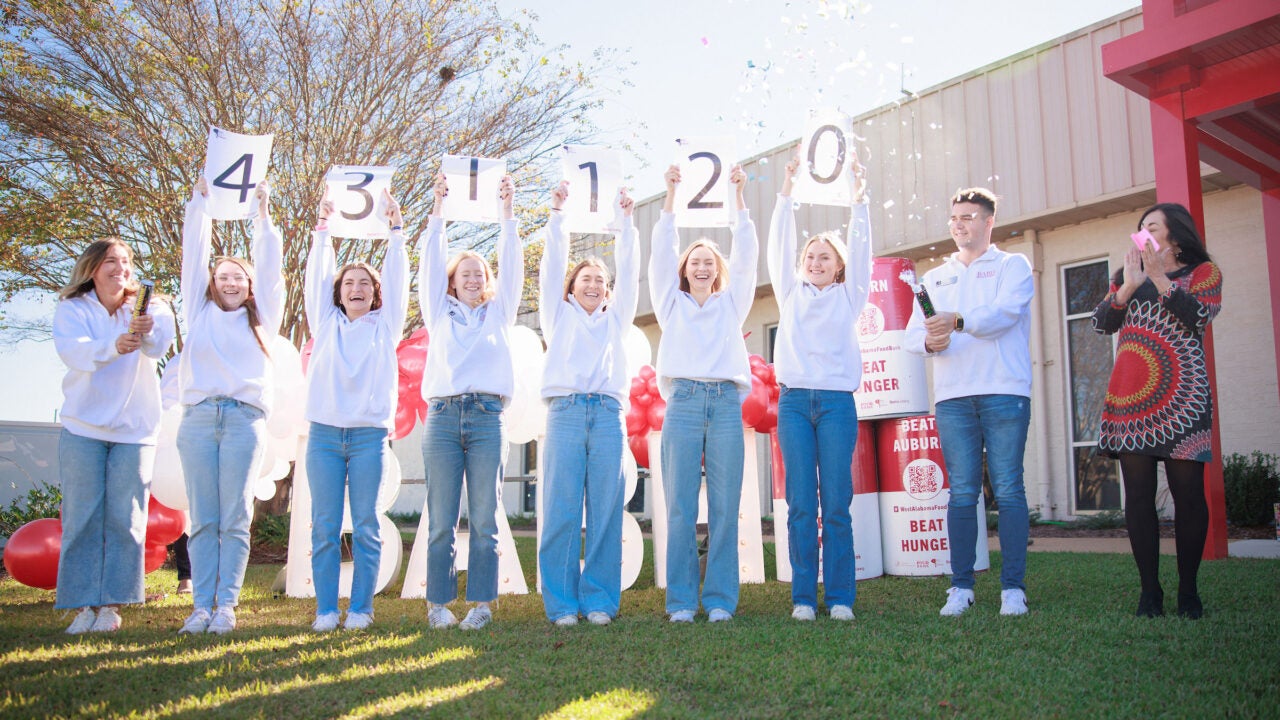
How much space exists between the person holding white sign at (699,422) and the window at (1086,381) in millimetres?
7541

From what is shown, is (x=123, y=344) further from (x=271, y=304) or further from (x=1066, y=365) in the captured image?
(x=1066, y=365)

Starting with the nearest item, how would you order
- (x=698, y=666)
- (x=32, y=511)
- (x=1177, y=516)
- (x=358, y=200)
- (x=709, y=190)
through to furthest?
(x=698, y=666) < (x=1177, y=516) < (x=709, y=190) < (x=358, y=200) < (x=32, y=511)

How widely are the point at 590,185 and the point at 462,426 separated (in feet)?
4.91

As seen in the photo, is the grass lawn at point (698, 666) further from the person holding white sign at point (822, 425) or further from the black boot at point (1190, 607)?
the person holding white sign at point (822, 425)

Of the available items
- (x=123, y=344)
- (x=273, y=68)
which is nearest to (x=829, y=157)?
(x=123, y=344)

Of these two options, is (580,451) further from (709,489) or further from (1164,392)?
(1164,392)

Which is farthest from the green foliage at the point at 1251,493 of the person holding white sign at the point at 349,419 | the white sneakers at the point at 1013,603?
the person holding white sign at the point at 349,419

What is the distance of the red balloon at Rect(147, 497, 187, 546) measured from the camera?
19.5 ft

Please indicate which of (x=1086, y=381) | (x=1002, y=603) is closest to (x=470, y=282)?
(x=1002, y=603)

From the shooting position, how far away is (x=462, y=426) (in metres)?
4.33

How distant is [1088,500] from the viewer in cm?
1041

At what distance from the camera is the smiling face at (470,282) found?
4.53 meters

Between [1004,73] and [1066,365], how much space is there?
137 inches

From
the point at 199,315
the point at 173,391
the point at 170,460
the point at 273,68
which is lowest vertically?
the point at 170,460
